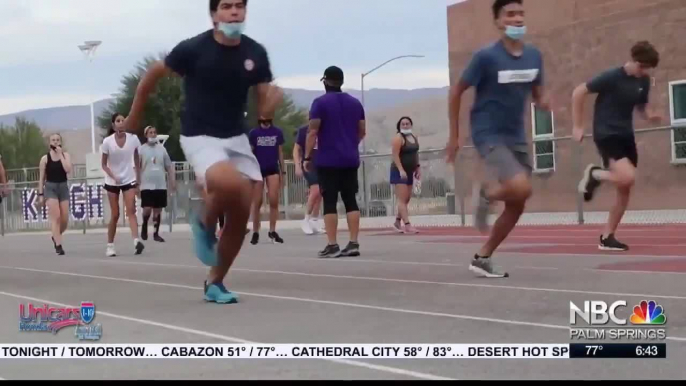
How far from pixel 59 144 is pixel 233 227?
9.32m

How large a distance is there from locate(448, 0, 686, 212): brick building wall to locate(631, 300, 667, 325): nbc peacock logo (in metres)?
13.0

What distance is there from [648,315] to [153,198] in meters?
12.8

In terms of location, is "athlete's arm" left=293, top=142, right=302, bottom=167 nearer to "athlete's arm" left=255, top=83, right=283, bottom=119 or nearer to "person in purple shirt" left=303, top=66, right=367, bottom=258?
"person in purple shirt" left=303, top=66, right=367, bottom=258

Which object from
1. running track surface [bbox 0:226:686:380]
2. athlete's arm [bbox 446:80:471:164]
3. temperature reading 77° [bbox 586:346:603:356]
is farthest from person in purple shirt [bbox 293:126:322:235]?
temperature reading 77° [bbox 586:346:603:356]

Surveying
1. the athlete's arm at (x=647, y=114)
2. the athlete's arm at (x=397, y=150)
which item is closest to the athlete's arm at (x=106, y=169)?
the athlete's arm at (x=397, y=150)

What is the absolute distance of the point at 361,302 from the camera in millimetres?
8516

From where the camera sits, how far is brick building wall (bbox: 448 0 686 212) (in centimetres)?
2105

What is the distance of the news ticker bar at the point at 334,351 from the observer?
236 inches

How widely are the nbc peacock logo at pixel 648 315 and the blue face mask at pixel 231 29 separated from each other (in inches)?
123

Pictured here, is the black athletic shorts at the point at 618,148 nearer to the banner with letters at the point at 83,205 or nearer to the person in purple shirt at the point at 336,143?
the person in purple shirt at the point at 336,143

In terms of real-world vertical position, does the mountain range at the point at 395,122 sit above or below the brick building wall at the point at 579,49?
above

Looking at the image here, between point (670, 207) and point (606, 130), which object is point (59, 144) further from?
point (670, 207)

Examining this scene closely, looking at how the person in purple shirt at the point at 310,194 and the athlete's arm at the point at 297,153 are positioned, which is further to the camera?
the person in purple shirt at the point at 310,194

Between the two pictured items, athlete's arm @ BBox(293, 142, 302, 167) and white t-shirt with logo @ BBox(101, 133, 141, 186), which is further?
athlete's arm @ BBox(293, 142, 302, 167)
